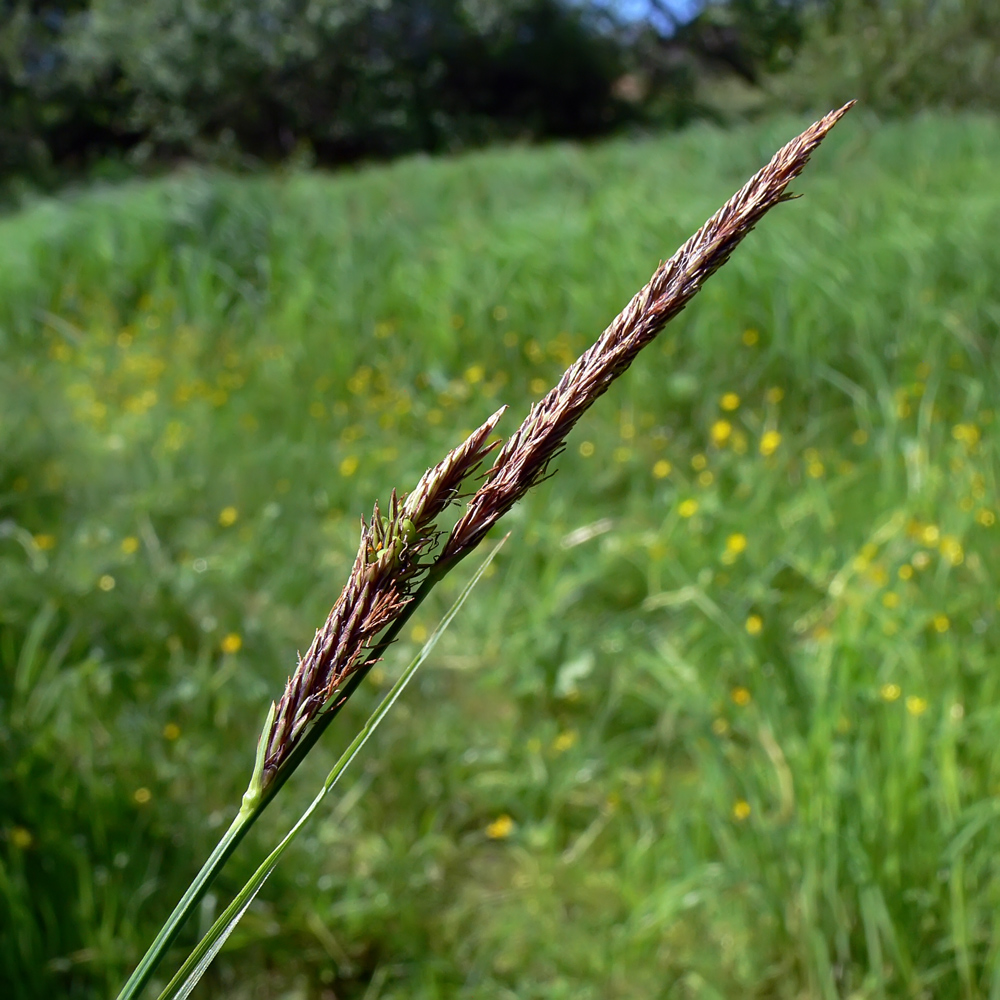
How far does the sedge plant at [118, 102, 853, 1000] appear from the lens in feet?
1.31

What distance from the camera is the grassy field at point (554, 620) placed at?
169 cm

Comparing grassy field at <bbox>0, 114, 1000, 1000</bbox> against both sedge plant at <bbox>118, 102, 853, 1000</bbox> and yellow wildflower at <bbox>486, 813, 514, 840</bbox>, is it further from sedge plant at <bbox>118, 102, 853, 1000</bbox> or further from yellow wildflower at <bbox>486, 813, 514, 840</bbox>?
sedge plant at <bbox>118, 102, 853, 1000</bbox>

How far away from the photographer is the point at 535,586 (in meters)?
2.84

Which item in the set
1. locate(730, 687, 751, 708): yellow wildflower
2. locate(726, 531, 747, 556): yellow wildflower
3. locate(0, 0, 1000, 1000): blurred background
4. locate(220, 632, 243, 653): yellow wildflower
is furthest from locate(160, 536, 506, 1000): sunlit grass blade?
locate(726, 531, 747, 556): yellow wildflower

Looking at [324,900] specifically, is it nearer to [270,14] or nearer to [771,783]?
[771,783]

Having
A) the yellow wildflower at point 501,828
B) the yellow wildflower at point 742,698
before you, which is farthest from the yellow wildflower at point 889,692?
the yellow wildflower at point 501,828

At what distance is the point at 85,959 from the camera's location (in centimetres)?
164

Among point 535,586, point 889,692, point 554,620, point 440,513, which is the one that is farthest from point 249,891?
point 535,586

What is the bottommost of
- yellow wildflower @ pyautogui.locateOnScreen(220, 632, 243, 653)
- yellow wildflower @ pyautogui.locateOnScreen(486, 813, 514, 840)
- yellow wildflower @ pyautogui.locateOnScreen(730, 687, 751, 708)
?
yellow wildflower @ pyautogui.locateOnScreen(486, 813, 514, 840)

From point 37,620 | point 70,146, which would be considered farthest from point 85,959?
point 70,146

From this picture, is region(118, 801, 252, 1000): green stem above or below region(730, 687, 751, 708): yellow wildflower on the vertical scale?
above

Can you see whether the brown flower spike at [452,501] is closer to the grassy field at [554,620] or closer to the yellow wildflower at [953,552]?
the grassy field at [554,620]

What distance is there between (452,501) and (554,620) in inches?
87.3

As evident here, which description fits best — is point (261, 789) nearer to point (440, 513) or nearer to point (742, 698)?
point (440, 513)
